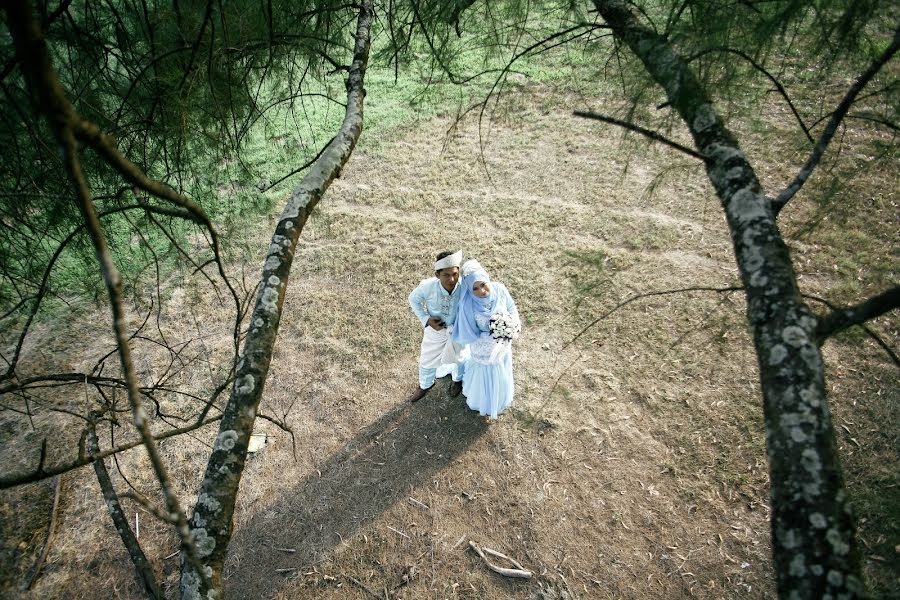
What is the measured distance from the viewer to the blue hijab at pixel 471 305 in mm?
4637

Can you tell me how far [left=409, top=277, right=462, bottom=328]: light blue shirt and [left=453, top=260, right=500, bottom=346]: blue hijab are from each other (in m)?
0.10

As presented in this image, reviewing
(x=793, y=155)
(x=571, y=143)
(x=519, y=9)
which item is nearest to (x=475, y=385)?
(x=519, y=9)

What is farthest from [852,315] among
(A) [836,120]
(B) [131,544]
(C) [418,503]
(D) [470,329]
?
(C) [418,503]

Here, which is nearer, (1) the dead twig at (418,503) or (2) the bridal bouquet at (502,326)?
(2) the bridal bouquet at (502,326)

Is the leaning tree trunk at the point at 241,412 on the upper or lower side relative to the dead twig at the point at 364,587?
upper

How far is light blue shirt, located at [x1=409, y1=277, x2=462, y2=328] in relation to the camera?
5.02 metres

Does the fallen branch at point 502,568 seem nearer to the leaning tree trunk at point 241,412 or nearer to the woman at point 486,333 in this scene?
the woman at point 486,333

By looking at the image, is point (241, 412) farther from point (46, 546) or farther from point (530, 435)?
point (530, 435)

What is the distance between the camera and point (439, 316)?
5.23 m

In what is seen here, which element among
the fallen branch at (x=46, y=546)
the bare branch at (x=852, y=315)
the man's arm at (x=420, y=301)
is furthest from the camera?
the man's arm at (x=420, y=301)

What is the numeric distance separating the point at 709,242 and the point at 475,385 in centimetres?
477

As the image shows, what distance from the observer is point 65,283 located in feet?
26.7

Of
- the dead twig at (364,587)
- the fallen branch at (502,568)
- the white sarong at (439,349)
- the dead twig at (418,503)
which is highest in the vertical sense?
the white sarong at (439,349)

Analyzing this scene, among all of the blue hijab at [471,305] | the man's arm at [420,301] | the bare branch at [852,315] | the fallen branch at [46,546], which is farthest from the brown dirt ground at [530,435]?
the fallen branch at [46,546]
